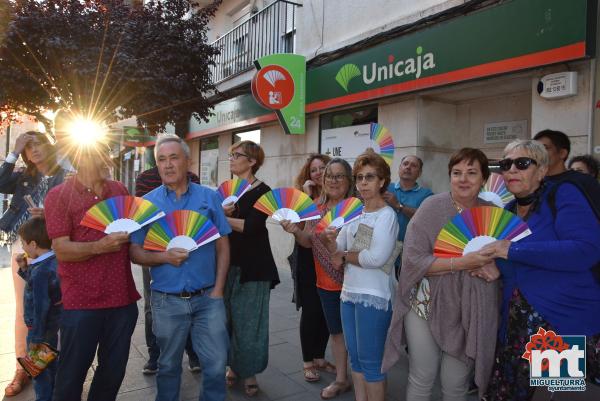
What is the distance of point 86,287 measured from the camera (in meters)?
2.36

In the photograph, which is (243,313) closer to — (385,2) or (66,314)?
(66,314)

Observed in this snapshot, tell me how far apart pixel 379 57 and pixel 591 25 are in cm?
260

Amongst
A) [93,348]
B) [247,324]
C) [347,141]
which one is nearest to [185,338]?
[93,348]

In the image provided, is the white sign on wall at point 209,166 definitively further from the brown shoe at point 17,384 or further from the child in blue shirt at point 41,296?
the child in blue shirt at point 41,296

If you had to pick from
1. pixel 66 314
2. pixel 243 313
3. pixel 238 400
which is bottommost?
pixel 238 400

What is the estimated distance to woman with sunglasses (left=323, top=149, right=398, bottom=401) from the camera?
2.54 m

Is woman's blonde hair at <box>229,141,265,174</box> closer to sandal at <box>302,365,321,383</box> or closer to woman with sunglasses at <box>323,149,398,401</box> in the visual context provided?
woman with sunglasses at <box>323,149,398,401</box>

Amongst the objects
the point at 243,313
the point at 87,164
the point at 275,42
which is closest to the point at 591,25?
the point at 243,313

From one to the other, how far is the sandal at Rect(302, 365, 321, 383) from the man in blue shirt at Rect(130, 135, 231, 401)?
1.08m

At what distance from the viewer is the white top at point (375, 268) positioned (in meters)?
2.54

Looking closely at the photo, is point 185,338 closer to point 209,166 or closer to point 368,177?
point 368,177

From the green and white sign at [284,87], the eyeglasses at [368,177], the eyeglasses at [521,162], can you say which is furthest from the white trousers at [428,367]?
the green and white sign at [284,87]

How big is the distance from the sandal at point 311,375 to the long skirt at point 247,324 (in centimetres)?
46

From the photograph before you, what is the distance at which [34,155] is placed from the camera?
11.0 feet
